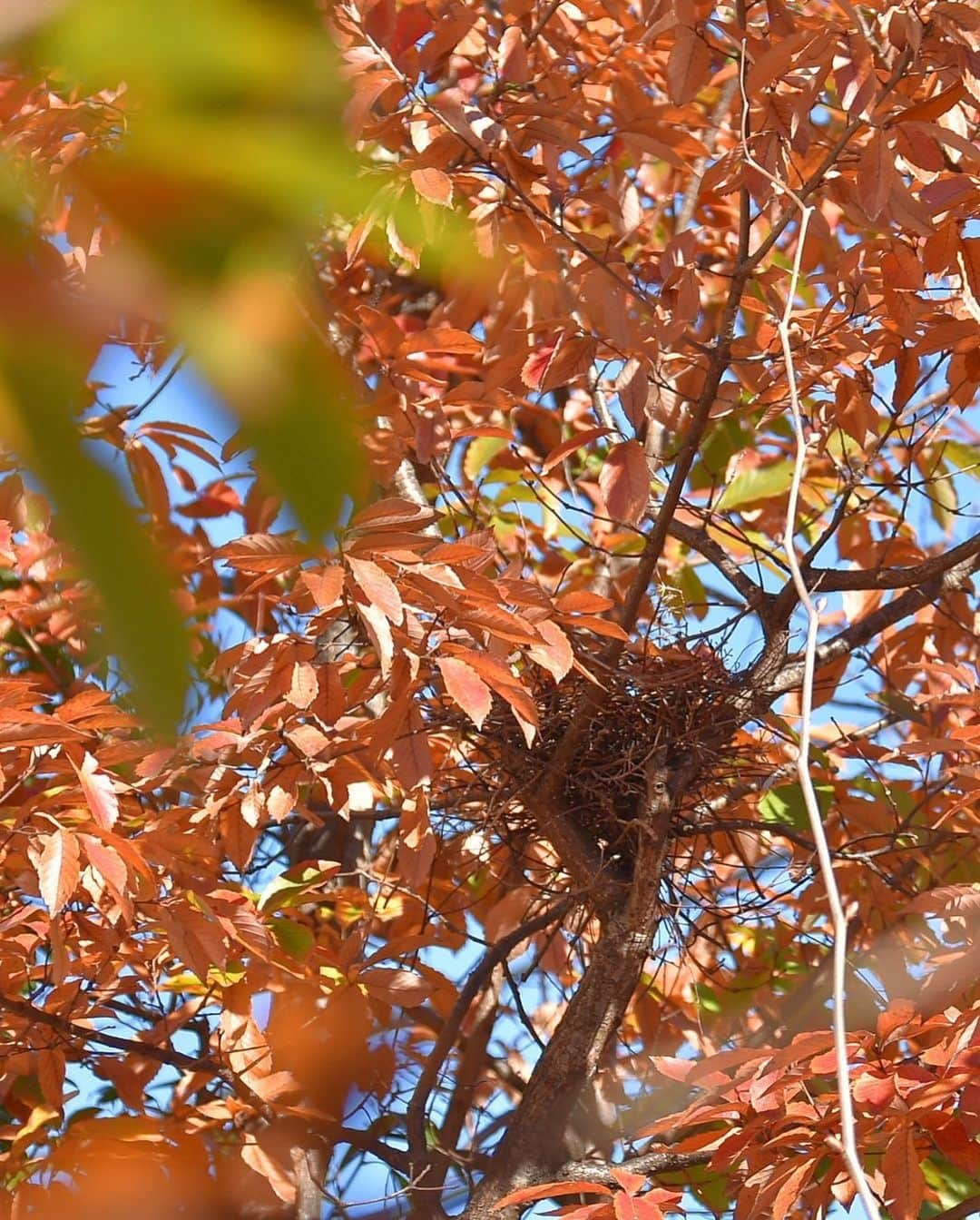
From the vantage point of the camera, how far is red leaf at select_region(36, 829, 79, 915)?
1.29 metres

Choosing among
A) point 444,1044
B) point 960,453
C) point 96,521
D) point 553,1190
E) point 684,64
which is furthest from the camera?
point 960,453

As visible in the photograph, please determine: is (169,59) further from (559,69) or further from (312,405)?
(559,69)

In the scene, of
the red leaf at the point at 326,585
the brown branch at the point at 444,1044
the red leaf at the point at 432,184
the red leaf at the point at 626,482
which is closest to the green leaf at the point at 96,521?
the red leaf at the point at 326,585

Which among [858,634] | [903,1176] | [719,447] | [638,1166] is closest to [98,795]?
[638,1166]

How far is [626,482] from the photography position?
5.14ft

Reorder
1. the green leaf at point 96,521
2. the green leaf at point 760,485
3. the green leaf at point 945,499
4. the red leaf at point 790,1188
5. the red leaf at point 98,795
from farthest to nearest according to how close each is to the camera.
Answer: the green leaf at point 945,499 < the green leaf at point 760,485 < the red leaf at point 98,795 < the red leaf at point 790,1188 < the green leaf at point 96,521

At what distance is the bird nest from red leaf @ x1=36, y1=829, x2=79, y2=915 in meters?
0.48

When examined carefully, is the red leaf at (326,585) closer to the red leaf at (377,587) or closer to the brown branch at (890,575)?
the red leaf at (377,587)

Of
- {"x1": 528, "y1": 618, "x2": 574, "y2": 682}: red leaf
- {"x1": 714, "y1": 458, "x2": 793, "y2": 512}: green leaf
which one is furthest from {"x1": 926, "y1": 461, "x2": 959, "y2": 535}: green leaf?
{"x1": 528, "y1": 618, "x2": 574, "y2": 682}: red leaf

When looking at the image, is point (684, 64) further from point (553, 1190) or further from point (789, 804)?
point (553, 1190)

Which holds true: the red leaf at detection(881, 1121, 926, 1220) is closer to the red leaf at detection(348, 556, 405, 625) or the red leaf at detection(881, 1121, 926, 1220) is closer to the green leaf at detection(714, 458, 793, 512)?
the red leaf at detection(348, 556, 405, 625)

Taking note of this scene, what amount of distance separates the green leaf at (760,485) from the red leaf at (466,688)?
3.38 ft

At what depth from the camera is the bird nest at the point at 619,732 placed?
1.62m

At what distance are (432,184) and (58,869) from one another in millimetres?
756
